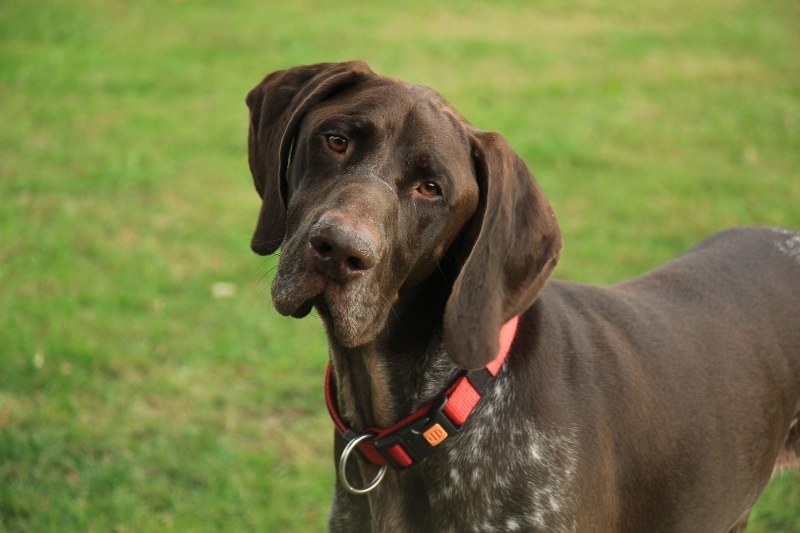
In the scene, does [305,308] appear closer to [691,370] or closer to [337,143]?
[337,143]

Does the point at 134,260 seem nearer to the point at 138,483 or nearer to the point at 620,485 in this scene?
the point at 138,483

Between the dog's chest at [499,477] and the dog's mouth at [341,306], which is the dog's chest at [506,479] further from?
the dog's mouth at [341,306]

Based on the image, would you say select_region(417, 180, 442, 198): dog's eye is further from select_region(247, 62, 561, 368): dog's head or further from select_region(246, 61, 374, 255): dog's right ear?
select_region(246, 61, 374, 255): dog's right ear

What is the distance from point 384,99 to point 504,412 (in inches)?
43.7

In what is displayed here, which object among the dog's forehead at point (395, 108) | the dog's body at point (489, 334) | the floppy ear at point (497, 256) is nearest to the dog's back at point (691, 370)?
the dog's body at point (489, 334)

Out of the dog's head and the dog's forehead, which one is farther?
the dog's forehead

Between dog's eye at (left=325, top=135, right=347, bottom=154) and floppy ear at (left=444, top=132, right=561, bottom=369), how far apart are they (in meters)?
0.43

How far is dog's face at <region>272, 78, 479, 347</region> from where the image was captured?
3115 millimetres

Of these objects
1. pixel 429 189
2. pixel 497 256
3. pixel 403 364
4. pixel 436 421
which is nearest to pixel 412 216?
pixel 429 189

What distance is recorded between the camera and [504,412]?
3.57 metres

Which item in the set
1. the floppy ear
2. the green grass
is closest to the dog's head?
the floppy ear

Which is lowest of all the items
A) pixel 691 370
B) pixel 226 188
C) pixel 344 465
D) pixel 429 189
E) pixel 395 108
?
pixel 226 188

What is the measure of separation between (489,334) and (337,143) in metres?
0.78

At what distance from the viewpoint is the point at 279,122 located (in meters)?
3.73
